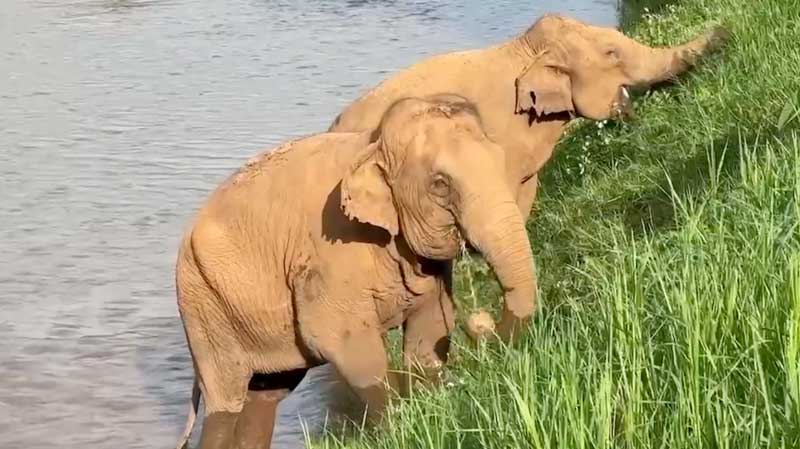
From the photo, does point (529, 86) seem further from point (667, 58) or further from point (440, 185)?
point (440, 185)

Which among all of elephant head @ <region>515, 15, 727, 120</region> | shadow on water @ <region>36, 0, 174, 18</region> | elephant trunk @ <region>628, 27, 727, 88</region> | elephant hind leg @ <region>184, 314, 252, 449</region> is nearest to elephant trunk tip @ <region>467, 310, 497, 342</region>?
elephant hind leg @ <region>184, 314, 252, 449</region>

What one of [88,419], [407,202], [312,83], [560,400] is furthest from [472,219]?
[312,83]

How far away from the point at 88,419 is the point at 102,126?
6.89m

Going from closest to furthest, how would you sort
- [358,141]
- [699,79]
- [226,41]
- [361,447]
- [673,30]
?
[361,447]
[358,141]
[699,79]
[673,30]
[226,41]

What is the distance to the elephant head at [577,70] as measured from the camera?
7.35m

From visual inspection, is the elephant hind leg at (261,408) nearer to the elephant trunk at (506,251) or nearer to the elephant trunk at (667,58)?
the elephant trunk at (506,251)

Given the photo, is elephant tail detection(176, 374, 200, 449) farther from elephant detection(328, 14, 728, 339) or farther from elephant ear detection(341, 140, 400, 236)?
elephant ear detection(341, 140, 400, 236)

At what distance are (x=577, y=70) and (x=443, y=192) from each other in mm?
1722

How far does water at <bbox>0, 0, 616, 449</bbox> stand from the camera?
8.62 meters

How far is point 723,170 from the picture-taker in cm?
722

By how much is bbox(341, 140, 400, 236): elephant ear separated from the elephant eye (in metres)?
0.18

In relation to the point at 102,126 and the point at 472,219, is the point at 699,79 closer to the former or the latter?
the point at 472,219

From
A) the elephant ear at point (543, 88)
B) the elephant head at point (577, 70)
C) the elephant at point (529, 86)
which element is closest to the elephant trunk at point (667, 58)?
the elephant head at point (577, 70)

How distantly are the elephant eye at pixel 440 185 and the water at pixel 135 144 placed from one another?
206cm
